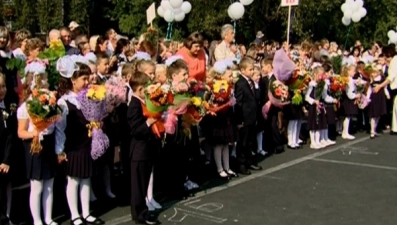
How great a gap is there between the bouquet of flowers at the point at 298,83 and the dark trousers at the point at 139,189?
15.3 feet

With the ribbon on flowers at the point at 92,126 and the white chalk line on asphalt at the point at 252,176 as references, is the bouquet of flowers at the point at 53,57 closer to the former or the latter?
the ribbon on flowers at the point at 92,126

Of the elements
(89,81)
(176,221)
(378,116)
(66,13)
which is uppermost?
(66,13)

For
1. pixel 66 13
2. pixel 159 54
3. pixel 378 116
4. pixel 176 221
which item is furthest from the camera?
pixel 66 13

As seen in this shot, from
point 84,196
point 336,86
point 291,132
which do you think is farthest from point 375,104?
point 84,196

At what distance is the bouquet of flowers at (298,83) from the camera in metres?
11.0

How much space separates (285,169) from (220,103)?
2.04 m

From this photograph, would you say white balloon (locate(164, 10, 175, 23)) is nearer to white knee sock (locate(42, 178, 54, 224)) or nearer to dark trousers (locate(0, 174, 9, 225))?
white knee sock (locate(42, 178, 54, 224))

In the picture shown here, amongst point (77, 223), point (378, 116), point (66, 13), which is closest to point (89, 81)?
point (77, 223)

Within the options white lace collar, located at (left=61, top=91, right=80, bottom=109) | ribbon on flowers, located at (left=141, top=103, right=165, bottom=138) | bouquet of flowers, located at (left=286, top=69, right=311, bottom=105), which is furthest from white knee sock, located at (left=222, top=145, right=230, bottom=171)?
white lace collar, located at (left=61, top=91, right=80, bottom=109)

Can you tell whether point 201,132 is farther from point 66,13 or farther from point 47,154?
point 66,13

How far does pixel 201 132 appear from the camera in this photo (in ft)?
31.4

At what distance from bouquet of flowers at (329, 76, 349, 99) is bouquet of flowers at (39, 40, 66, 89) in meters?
6.09

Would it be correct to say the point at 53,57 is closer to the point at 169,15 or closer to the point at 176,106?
the point at 176,106

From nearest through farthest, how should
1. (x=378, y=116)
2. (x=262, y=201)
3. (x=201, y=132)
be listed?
1. (x=262, y=201)
2. (x=201, y=132)
3. (x=378, y=116)
